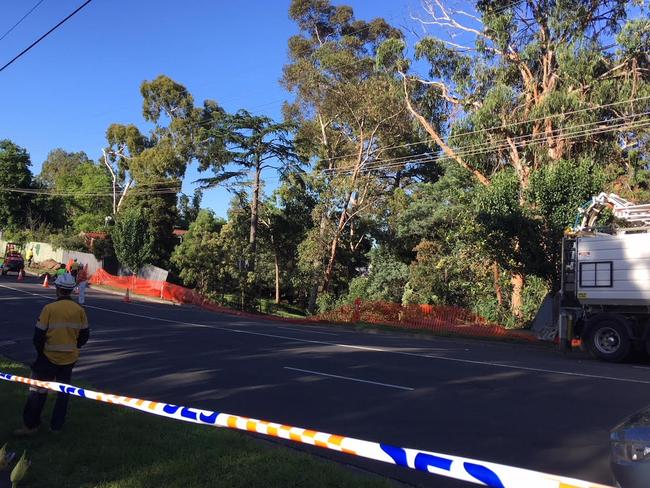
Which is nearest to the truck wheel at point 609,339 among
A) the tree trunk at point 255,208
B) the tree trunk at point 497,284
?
the tree trunk at point 497,284

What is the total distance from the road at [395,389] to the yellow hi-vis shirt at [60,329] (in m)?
2.18

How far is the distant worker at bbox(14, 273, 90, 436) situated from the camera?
5703 mm

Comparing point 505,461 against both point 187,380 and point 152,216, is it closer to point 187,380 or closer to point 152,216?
point 187,380

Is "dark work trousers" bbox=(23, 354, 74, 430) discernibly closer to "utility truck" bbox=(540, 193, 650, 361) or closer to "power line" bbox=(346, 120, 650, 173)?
"utility truck" bbox=(540, 193, 650, 361)

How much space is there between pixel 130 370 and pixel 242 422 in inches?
282

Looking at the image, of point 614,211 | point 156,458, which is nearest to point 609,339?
point 614,211

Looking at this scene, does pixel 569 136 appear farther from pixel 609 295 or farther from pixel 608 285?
pixel 609 295

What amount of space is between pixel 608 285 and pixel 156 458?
13526mm

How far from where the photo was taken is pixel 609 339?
1502cm

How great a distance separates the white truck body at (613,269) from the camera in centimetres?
1461

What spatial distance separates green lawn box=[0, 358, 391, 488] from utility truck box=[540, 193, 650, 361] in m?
12.1

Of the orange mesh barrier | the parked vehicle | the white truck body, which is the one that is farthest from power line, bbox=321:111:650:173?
the parked vehicle

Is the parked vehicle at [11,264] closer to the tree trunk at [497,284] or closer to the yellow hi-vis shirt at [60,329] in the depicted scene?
the tree trunk at [497,284]

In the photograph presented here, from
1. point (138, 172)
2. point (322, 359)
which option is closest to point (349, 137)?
point (138, 172)
